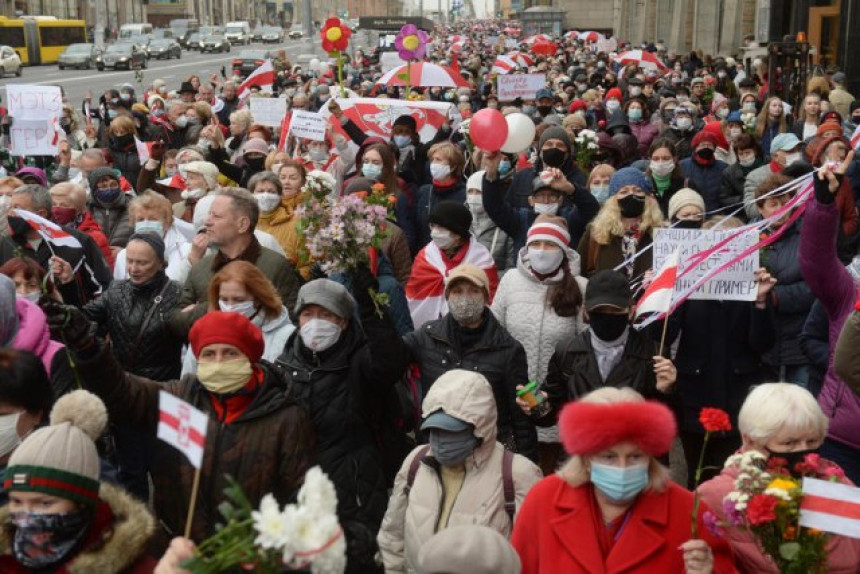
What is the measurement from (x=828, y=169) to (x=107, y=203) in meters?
5.73

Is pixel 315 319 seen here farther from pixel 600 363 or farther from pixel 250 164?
pixel 250 164

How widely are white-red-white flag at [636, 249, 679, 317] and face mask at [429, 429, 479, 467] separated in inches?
55.8

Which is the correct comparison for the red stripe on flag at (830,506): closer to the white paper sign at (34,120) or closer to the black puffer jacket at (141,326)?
the black puffer jacket at (141,326)

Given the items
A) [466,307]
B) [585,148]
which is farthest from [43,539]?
[585,148]

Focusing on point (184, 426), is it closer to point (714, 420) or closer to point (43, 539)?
point (43, 539)

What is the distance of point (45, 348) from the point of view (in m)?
4.86

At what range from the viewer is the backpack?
4.20 m

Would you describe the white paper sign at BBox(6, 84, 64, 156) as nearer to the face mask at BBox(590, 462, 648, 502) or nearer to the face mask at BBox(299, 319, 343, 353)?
the face mask at BBox(299, 319, 343, 353)

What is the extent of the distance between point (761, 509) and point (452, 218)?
3.74 metres

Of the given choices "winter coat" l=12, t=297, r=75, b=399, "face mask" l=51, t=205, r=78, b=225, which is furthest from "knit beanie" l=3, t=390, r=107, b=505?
"face mask" l=51, t=205, r=78, b=225

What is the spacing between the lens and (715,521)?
11.1ft

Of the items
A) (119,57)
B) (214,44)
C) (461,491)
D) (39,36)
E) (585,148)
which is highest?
(585,148)

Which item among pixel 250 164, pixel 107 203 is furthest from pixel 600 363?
pixel 250 164

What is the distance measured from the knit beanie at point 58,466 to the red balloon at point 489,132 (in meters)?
5.31
